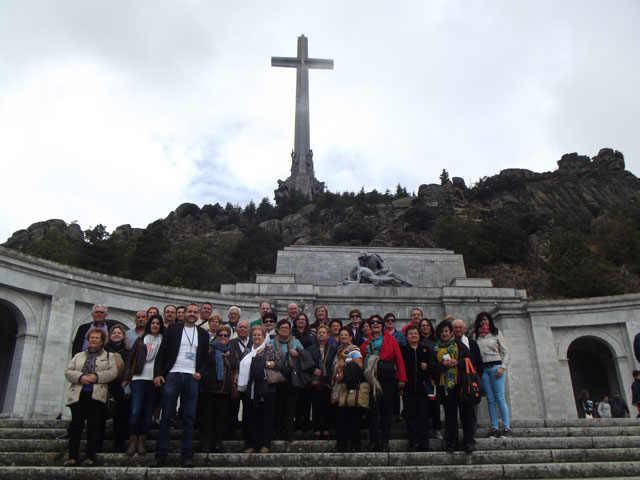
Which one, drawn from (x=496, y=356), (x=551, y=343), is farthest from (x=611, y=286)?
(x=496, y=356)

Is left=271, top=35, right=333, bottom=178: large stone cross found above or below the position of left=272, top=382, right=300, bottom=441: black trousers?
above

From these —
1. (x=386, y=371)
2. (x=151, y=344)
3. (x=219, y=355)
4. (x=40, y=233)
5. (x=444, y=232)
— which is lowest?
(x=386, y=371)

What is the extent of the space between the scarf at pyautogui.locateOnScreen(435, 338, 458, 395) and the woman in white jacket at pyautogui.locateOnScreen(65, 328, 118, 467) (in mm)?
4449

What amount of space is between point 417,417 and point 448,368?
0.84 meters

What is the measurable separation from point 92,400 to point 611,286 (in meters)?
33.2

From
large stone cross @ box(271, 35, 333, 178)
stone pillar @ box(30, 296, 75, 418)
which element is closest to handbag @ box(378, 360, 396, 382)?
stone pillar @ box(30, 296, 75, 418)

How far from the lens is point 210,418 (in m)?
7.36

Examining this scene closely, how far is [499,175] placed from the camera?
209 feet

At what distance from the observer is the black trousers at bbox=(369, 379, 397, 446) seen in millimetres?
7570

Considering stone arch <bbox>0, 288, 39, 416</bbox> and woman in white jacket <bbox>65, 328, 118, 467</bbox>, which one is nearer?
woman in white jacket <bbox>65, 328, 118, 467</bbox>

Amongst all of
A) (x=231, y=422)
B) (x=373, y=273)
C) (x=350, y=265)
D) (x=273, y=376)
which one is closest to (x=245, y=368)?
(x=273, y=376)

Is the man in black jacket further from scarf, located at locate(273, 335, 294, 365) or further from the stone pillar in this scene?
the stone pillar

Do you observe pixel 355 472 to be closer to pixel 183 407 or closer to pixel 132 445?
pixel 183 407

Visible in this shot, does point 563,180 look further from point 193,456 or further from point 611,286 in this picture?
point 193,456
